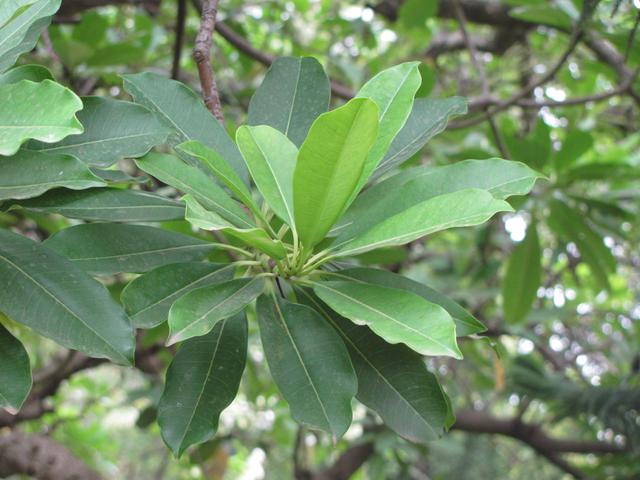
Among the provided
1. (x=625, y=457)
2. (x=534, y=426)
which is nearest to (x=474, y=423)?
(x=534, y=426)

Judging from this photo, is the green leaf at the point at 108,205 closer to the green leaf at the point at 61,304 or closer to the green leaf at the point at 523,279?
the green leaf at the point at 61,304

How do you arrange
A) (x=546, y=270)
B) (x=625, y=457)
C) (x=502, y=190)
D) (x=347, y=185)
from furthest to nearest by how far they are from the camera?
(x=546, y=270), (x=625, y=457), (x=502, y=190), (x=347, y=185)

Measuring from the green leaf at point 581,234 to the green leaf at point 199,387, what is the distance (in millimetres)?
1215

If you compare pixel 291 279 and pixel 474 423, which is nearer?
pixel 291 279

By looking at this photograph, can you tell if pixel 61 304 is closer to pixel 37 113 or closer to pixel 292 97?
pixel 37 113

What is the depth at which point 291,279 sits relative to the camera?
2.80 ft

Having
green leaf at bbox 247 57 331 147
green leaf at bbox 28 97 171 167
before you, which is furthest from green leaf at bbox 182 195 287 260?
green leaf at bbox 247 57 331 147

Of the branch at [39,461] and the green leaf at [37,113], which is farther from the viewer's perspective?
the branch at [39,461]

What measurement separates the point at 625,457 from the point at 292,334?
159cm

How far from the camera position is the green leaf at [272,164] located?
0.76m

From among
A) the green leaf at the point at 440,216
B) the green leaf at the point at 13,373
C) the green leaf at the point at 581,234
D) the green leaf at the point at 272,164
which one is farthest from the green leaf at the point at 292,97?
the green leaf at the point at 581,234

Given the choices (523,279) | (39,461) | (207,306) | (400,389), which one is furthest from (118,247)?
(523,279)

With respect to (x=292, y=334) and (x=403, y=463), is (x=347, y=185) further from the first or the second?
(x=403, y=463)

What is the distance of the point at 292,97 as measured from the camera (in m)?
0.95
